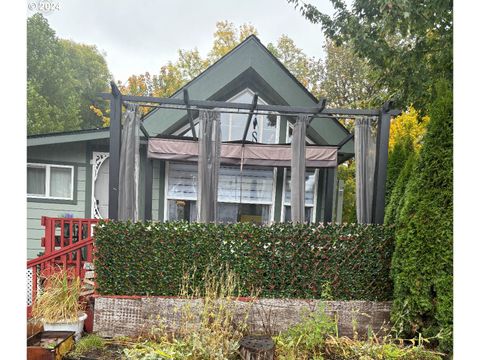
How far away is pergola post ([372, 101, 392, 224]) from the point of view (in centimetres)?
358

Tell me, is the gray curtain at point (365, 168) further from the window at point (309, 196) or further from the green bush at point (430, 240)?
the window at point (309, 196)

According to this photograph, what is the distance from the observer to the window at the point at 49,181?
5988 mm

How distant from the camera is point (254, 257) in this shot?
11.0 feet

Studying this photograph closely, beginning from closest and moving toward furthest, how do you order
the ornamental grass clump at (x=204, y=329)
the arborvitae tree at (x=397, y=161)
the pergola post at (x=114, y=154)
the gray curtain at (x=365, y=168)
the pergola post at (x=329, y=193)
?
the ornamental grass clump at (x=204, y=329) → the pergola post at (x=114, y=154) → the gray curtain at (x=365, y=168) → the arborvitae tree at (x=397, y=161) → the pergola post at (x=329, y=193)

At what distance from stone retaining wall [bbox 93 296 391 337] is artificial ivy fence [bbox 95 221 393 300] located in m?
0.09

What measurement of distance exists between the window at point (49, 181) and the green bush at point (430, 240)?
21.0 feet

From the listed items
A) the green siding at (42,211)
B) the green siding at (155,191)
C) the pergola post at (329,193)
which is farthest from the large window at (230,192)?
the green siding at (42,211)

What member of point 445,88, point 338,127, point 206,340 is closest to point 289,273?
point 206,340

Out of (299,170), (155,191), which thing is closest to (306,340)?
(299,170)

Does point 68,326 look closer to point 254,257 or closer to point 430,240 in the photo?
point 254,257

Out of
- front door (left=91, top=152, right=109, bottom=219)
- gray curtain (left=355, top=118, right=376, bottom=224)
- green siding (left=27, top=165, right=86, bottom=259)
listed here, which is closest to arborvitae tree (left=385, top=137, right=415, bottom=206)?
gray curtain (left=355, top=118, right=376, bottom=224)

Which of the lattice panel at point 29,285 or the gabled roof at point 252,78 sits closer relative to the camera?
the lattice panel at point 29,285
